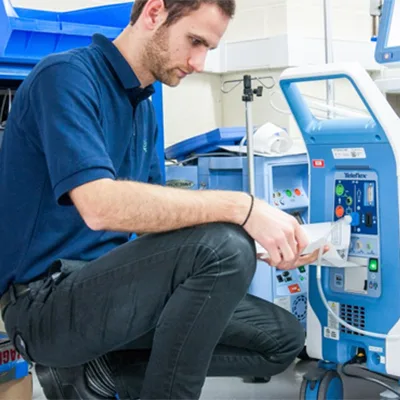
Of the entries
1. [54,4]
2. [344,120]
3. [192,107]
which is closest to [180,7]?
[344,120]

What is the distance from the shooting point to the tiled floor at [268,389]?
2.12 metres

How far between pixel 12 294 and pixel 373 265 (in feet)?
2.92

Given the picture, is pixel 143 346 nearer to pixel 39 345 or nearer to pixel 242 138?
pixel 39 345

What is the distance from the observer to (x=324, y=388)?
1839 mm

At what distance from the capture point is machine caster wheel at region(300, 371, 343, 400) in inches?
72.5

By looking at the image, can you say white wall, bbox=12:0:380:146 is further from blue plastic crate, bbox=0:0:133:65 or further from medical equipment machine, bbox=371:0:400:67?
medical equipment machine, bbox=371:0:400:67

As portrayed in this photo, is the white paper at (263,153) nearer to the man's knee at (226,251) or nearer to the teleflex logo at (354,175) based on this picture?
the teleflex logo at (354,175)

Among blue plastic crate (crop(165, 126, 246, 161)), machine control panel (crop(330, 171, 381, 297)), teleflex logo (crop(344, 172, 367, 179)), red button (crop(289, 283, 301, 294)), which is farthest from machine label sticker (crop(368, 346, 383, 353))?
blue plastic crate (crop(165, 126, 246, 161))

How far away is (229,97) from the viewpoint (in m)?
3.58

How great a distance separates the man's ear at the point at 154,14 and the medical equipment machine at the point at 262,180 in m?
1.09

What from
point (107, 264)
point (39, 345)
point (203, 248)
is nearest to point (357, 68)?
point (203, 248)

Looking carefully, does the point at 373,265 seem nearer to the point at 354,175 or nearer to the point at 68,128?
the point at 354,175

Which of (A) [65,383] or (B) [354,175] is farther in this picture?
(B) [354,175]

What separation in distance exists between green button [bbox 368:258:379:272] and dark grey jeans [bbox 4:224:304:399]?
0.55 meters
